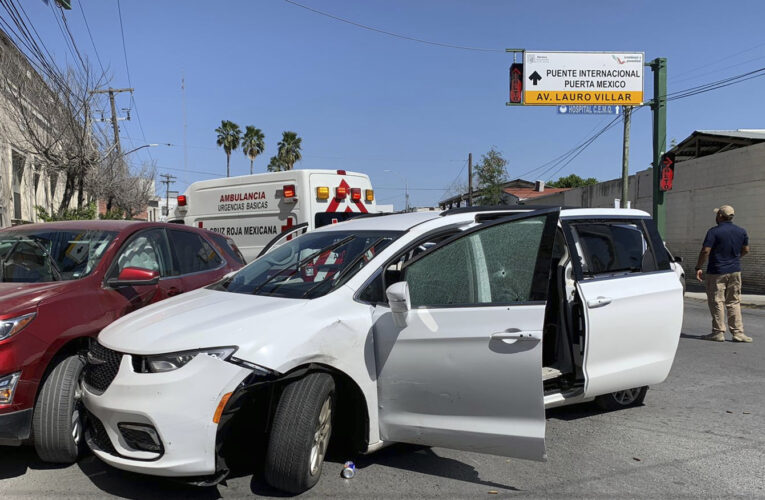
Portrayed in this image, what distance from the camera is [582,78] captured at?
18.3 meters

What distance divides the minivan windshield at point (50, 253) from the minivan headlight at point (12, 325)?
805 millimetres

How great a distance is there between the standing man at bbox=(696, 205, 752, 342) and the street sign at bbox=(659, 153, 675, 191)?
846 centimetres

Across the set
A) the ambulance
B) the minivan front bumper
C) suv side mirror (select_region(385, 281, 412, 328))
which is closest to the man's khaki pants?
the ambulance

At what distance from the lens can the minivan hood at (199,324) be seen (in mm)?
3076

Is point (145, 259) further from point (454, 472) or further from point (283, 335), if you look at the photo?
point (454, 472)

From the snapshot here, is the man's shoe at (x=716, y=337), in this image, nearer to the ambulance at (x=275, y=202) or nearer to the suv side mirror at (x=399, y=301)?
the ambulance at (x=275, y=202)

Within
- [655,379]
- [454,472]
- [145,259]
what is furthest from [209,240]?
[655,379]

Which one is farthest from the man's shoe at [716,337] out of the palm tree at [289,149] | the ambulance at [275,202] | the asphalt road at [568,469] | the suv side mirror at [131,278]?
the palm tree at [289,149]

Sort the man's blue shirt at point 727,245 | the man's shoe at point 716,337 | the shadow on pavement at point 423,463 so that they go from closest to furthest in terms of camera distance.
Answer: the shadow on pavement at point 423,463, the man's blue shirt at point 727,245, the man's shoe at point 716,337

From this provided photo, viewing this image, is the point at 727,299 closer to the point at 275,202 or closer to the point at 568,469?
the point at 568,469

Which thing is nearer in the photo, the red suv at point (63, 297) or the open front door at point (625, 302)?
the red suv at point (63, 297)

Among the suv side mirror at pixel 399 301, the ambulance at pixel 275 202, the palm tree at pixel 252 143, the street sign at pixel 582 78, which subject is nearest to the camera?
the suv side mirror at pixel 399 301

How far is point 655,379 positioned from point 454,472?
6.84 feet

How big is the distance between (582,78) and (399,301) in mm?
17445
